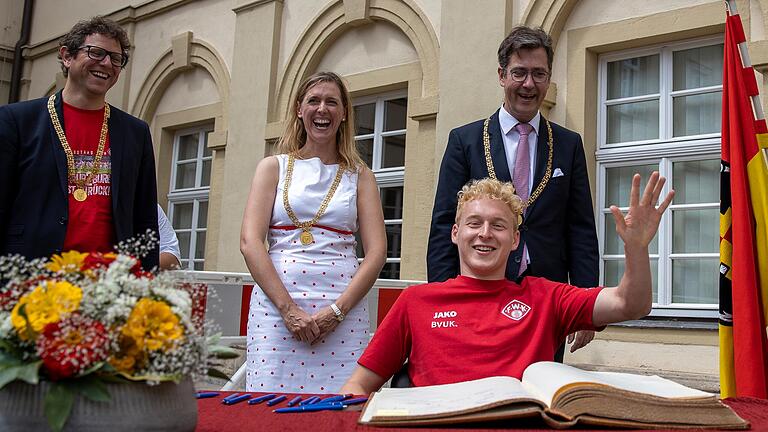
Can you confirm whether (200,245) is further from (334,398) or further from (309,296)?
(334,398)

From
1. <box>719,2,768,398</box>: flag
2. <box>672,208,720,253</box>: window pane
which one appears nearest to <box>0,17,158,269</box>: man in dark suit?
<box>719,2,768,398</box>: flag

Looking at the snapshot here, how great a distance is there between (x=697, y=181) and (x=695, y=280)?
0.67m

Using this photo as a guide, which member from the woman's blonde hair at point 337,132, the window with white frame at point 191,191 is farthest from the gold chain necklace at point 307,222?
the window with white frame at point 191,191

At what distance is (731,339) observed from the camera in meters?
3.43

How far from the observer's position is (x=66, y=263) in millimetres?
1231

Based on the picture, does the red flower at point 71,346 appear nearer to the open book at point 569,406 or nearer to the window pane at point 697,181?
the open book at point 569,406

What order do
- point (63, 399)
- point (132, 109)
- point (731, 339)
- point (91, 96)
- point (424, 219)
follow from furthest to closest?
point (132, 109) → point (424, 219) → point (731, 339) → point (91, 96) → point (63, 399)

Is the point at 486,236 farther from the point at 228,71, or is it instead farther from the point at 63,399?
the point at 228,71

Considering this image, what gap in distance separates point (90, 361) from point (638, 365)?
4.91 meters

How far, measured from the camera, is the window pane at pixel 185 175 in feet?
32.8

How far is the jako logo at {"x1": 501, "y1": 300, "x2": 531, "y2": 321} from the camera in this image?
7.38 ft

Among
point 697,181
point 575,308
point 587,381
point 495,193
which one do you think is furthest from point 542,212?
point 697,181

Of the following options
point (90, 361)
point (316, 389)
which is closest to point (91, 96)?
point (316, 389)

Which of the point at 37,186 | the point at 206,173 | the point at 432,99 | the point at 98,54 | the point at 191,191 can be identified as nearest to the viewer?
the point at 37,186
